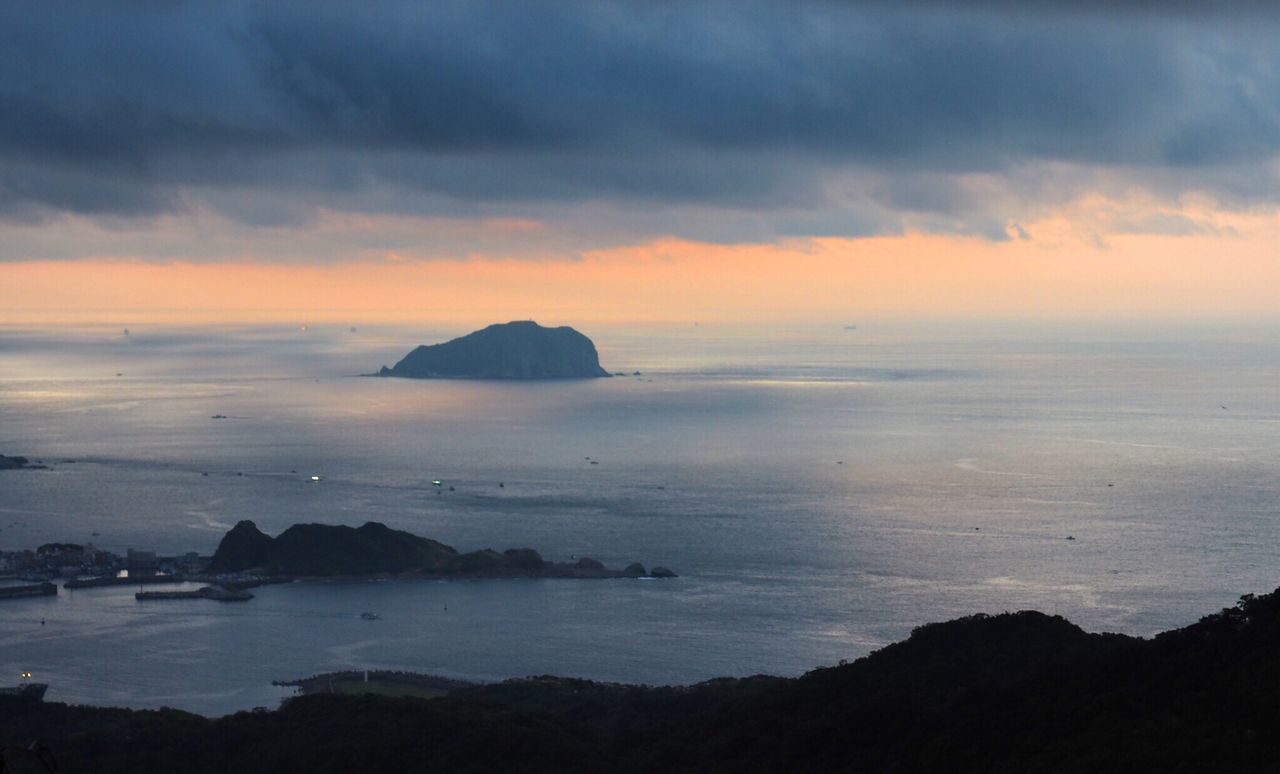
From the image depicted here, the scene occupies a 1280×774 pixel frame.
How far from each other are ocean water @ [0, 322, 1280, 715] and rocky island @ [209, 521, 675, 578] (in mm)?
1621

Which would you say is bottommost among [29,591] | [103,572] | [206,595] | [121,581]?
[206,595]

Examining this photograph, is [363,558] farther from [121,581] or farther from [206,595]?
[121,581]

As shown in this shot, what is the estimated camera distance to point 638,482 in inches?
5012

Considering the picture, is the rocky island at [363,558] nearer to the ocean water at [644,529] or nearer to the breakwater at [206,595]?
the ocean water at [644,529]

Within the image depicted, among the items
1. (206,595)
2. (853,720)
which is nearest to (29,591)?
(206,595)

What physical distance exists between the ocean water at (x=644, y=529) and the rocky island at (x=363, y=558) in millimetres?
1621

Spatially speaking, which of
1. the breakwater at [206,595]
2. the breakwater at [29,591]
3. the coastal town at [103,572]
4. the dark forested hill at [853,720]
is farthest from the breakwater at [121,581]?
the dark forested hill at [853,720]

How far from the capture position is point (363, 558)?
9244cm

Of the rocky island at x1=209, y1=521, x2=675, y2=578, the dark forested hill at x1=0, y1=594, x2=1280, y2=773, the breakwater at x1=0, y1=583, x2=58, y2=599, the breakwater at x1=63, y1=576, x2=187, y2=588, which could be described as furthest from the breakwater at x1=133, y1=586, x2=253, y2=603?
the dark forested hill at x1=0, y1=594, x2=1280, y2=773

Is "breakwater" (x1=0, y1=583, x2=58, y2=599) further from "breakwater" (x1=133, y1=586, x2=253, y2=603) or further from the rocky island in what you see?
the rocky island

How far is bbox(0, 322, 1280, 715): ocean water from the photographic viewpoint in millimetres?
71938

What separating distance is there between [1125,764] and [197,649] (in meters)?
52.9

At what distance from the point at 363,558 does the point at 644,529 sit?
20.8m

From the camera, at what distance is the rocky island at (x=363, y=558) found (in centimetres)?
9056
